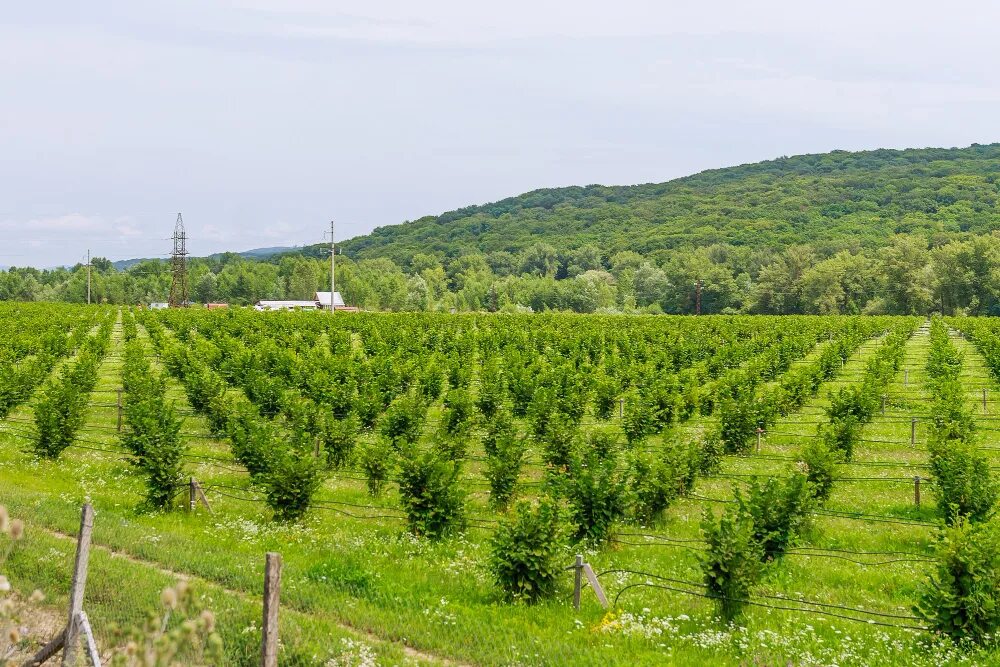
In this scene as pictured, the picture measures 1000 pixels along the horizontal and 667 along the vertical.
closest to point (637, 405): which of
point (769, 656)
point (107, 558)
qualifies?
point (769, 656)

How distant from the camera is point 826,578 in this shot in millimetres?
12586

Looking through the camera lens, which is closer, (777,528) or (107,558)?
(107,558)

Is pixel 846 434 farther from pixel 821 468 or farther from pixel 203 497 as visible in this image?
pixel 203 497

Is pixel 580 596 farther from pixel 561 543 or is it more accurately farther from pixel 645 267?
pixel 645 267

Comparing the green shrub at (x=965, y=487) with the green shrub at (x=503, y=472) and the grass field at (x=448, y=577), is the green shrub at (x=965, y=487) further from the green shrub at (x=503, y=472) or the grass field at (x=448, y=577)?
the green shrub at (x=503, y=472)

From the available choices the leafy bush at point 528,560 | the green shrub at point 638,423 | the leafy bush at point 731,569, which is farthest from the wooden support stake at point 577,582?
the green shrub at point 638,423

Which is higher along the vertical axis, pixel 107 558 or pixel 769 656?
pixel 107 558

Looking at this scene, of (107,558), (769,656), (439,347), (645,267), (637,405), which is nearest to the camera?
(769,656)

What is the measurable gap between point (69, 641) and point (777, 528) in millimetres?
10448

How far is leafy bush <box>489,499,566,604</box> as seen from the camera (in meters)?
10.8

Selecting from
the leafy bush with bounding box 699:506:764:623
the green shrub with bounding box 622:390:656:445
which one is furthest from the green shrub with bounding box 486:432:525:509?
the green shrub with bounding box 622:390:656:445

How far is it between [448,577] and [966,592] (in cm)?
681

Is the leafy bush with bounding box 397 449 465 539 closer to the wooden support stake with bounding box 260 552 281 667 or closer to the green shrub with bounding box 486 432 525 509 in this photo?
the green shrub with bounding box 486 432 525 509

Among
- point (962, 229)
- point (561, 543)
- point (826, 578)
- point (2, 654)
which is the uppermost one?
point (962, 229)
